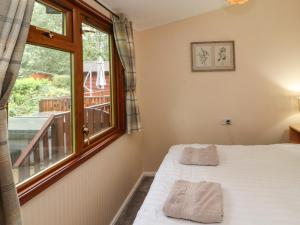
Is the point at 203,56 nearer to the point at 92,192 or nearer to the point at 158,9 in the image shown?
the point at 158,9

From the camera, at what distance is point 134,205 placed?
2.98m

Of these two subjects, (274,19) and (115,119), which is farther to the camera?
(274,19)

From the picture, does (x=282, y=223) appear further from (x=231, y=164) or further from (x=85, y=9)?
(x=85, y=9)

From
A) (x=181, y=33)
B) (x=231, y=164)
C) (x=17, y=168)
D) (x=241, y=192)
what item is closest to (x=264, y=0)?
(x=181, y=33)

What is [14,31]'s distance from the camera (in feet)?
3.23

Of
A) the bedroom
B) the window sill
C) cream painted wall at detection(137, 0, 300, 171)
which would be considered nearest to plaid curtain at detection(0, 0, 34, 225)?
the window sill

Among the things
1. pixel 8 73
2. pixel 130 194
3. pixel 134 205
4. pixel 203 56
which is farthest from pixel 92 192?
pixel 203 56

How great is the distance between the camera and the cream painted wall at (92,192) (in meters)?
1.50

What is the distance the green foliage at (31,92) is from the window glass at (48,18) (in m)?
0.33

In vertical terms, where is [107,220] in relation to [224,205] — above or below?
below

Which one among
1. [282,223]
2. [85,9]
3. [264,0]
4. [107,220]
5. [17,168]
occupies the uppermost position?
[264,0]

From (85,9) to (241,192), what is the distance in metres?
1.80

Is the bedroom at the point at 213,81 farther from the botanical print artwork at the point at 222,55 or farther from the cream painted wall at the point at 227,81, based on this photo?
the botanical print artwork at the point at 222,55

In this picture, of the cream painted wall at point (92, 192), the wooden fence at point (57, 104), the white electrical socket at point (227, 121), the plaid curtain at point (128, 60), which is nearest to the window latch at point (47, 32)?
the wooden fence at point (57, 104)
